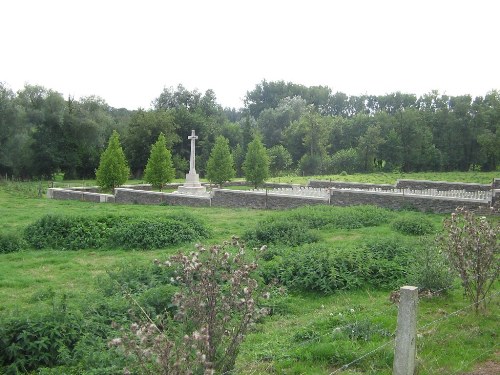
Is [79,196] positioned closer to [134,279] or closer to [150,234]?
[150,234]

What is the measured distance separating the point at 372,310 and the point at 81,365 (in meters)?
4.18

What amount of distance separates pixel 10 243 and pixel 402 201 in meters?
13.8

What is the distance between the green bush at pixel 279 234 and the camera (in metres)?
12.2

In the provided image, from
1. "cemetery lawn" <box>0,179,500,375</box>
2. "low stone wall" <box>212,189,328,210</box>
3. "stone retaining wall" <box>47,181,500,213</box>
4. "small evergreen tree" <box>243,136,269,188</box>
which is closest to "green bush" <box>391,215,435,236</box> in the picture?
"stone retaining wall" <box>47,181,500,213</box>

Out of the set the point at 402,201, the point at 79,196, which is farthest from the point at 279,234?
the point at 79,196

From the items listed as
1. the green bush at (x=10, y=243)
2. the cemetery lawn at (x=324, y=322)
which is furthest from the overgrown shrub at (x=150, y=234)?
the green bush at (x=10, y=243)

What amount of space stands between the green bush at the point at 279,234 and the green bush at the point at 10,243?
5.73 m

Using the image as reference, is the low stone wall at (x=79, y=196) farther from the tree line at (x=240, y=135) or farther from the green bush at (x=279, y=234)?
the green bush at (x=279, y=234)

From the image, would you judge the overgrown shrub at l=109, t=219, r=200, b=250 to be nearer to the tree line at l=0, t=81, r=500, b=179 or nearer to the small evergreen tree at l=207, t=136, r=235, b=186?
the small evergreen tree at l=207, t=136, r=235, b=186

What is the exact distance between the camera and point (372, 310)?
730 cm

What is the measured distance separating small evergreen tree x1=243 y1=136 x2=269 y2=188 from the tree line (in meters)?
3.58

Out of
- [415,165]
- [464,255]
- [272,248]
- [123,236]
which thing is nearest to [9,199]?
[123,236]

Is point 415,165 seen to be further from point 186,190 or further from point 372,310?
point 372,310

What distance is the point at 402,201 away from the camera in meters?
19.2
